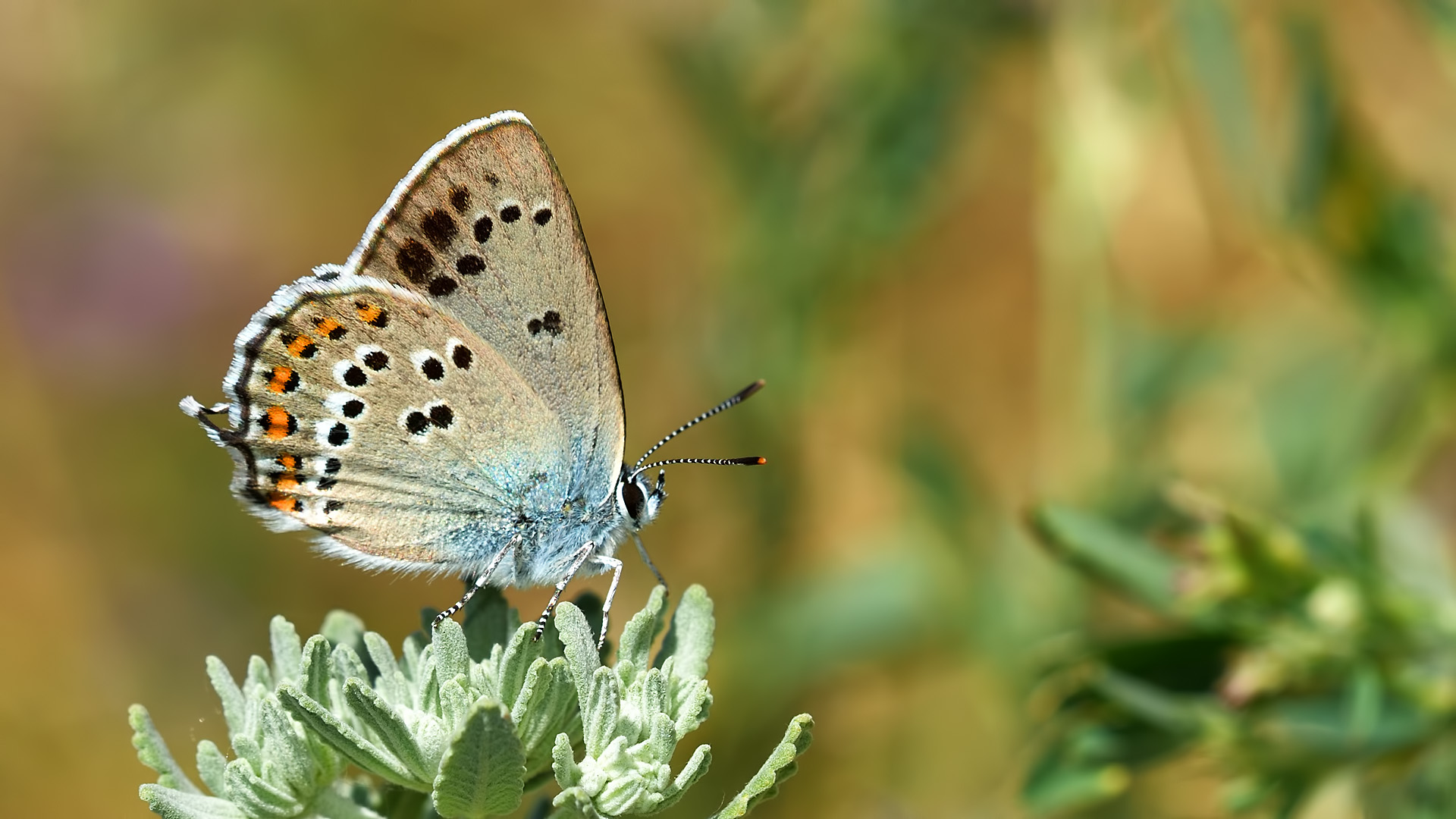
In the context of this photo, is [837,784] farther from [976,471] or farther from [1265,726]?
[1265,726]

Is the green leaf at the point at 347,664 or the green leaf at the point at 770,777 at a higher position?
the green leaf at the point at 347,664

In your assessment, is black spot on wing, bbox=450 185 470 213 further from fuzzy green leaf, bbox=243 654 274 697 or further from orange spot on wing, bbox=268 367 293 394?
fuzzy green leaf, bbox=243 654 274 697

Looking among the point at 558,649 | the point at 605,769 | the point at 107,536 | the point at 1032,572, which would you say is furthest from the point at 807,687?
the point at 107,536

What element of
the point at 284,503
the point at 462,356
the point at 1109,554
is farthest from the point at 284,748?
the point at 1109,554

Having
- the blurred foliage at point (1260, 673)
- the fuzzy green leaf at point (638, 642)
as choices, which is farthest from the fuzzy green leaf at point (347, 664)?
the blurred foliage at point (1260, 673)

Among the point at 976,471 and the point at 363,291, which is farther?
the point at 976,471

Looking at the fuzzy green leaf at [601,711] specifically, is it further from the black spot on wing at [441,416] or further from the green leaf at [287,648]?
the black spot on wing at [441,416]

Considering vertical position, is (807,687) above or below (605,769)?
above
